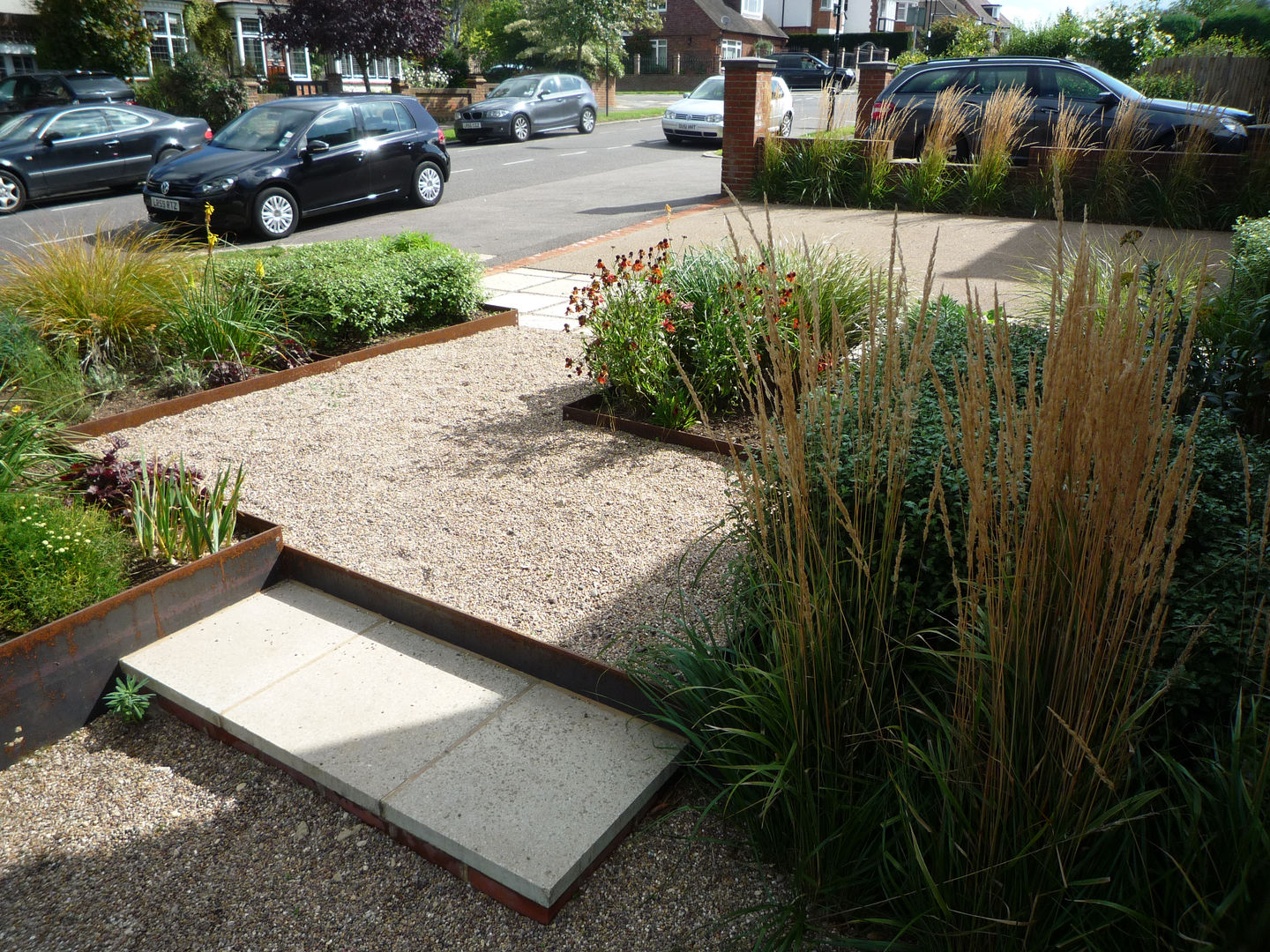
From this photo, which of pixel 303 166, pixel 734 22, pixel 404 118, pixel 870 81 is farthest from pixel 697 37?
pixel 303 166

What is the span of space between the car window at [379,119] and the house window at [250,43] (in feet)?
80.9

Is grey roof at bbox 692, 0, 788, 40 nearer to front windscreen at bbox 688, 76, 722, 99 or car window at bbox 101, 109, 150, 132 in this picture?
front windscreen at bbox 688, 76, 722, 99

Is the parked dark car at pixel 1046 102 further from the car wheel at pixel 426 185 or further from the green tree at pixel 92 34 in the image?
the green tree at pixel 92 34

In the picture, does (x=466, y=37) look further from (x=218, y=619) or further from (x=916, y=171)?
(x=218, y=619)

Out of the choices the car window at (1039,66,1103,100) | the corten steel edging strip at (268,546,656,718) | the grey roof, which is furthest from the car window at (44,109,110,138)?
the grey roof

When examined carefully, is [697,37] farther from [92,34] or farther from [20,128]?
[20,128]

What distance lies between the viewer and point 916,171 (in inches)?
439

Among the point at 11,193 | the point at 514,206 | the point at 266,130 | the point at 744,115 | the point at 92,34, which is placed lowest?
the point at 514,206

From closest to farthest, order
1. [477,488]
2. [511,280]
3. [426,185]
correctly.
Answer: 1. [477,488]
2. [511,280]
3. [426,185]

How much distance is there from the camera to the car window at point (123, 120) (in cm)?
1373

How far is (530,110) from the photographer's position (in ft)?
72.5

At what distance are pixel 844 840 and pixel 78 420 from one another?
4624mm

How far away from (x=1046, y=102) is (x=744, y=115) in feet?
12.6

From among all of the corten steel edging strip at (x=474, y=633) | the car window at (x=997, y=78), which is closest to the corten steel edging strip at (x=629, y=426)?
the corten steel edging strip at (x=474, y=633)
